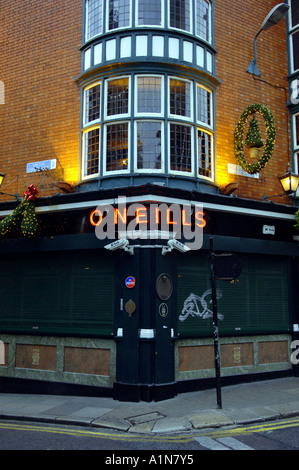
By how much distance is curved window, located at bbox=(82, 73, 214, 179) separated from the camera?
10836 millimetres

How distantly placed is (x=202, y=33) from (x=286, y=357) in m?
9.48

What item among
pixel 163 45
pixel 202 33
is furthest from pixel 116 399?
pixel 202 33

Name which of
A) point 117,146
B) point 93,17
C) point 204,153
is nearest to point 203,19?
point 93,17

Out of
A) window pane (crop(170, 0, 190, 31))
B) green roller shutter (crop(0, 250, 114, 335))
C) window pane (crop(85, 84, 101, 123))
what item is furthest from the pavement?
window pane (crop(170, 0, 190, 31))

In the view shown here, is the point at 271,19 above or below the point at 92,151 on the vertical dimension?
above

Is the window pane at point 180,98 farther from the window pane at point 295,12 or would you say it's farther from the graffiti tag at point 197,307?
the window pane at point 295,12

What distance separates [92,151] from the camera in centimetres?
1155

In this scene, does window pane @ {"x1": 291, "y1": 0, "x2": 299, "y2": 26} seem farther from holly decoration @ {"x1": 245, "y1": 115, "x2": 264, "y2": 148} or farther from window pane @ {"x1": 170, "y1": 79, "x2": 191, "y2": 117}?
window pane @ {"x1": 170, "y1": 79, "x2": 191, "y2": 117}

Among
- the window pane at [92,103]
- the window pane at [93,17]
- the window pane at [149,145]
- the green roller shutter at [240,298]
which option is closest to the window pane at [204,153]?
the window pane at [149,145]

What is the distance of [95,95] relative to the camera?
11695mm

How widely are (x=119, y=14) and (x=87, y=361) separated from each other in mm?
9141

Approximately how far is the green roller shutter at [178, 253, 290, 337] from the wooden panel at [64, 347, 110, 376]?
6.37 feet

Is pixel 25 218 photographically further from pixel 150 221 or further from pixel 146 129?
pixel 146 129
